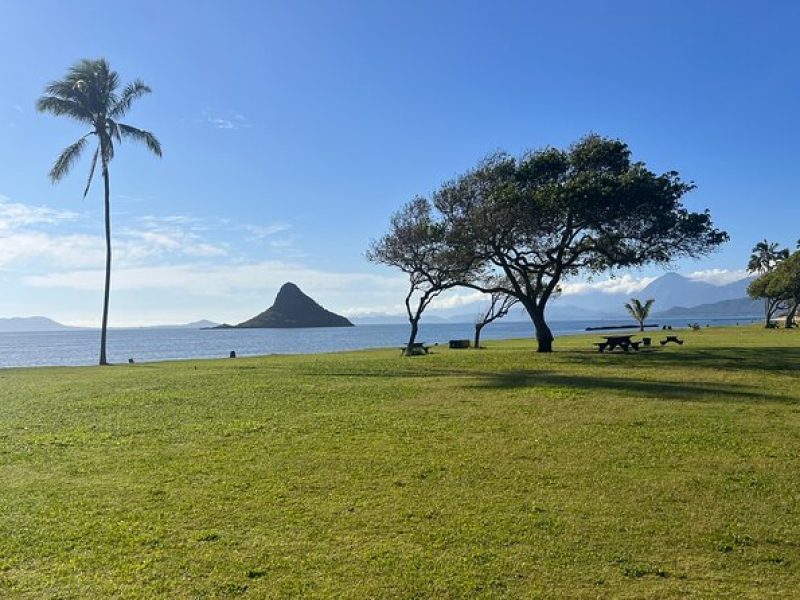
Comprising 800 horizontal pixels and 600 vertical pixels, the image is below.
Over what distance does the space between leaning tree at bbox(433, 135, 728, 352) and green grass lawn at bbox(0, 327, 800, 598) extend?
14.7 m

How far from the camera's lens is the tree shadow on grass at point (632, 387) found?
14.1 m

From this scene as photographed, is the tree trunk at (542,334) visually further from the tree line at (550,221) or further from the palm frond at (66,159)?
the palm frond at (66,159)

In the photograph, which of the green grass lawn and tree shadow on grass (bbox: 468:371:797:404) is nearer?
the green grass lawn

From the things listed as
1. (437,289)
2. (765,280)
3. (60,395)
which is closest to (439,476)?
(60,395)

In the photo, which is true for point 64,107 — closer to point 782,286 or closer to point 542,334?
point 542,334

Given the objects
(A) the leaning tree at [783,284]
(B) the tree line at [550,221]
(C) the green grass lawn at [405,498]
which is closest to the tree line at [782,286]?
(A) the leaning tree at [783,284]

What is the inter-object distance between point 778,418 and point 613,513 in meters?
6.93

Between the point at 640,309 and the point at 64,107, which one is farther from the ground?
the point at 64,107

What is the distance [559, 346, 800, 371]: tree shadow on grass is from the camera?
2095 cm

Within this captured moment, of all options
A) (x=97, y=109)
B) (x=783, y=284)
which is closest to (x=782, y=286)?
(x=783, y=284)

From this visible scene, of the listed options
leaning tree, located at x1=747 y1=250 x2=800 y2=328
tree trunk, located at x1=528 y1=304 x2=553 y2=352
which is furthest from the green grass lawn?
leaning tree, located at x1=747 y1=250 x2=800 y2=328

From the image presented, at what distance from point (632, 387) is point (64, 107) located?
29.2 m

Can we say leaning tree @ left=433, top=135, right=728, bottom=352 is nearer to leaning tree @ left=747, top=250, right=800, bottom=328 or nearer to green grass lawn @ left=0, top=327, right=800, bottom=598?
green grass lawn @ left=0, top=327, right=800, bottom=598

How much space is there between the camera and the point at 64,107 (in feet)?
100
